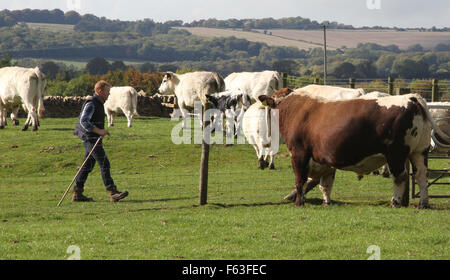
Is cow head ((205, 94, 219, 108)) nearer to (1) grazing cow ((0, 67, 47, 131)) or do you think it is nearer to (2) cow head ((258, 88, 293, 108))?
A: (1) grazing cow ((0, 67, 47, 131))

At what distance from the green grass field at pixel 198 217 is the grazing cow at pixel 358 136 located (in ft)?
2.26

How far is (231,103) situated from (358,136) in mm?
13377

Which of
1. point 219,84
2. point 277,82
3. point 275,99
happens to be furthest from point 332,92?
point 277,82

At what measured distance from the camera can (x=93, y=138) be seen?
48.4 feet

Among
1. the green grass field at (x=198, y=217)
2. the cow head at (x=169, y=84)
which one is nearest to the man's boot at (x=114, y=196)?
the green grass field at (x=198, y=217)

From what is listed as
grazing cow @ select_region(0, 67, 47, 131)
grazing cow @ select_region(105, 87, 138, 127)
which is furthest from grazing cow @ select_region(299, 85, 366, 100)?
grazing cow @ select_region(0, 67, 47, 131)

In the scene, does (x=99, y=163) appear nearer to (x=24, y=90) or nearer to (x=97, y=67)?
(x=24, y=90)

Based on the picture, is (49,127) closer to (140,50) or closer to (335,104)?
(335,104)

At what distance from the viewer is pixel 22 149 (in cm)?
2273

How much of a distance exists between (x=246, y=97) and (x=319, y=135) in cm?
1276

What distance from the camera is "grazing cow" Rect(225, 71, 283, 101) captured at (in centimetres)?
2938

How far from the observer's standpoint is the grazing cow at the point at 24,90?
2634 centimetres

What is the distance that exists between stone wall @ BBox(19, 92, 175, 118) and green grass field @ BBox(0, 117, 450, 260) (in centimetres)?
1634

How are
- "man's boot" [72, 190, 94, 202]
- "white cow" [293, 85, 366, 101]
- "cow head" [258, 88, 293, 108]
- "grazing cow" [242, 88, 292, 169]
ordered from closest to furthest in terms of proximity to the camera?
"cow head" [258, 88, 293, 108], "man's boot" [72, 190, 94, 202], "white cow" [293, 85, 366, 101], "grazing cow" [242, 88, 292, 169]
